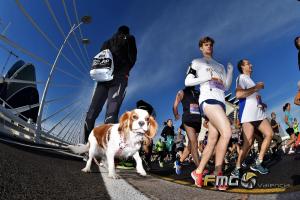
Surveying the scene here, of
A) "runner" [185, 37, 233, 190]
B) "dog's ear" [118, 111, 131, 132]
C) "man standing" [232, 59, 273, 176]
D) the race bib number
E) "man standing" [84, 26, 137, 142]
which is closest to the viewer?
"runner" [185, 37, 233, 190]

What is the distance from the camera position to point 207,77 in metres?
3.76

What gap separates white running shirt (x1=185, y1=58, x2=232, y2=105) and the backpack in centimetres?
168

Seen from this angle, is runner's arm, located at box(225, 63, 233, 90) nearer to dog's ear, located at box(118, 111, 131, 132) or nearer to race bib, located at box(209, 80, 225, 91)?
race bib, located at box(209, 80, 225, 91)

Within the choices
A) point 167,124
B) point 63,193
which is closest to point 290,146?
point 167,124

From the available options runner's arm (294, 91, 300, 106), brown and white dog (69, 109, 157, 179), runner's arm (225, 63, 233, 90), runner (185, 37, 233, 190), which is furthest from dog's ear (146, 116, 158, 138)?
runner's arm (294, 91, 300, 106)

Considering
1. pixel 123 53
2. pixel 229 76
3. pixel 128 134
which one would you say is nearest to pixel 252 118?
pixel 229 76

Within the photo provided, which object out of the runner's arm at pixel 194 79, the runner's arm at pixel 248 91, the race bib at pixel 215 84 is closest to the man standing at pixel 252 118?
the runner's arm at pixel 248 91

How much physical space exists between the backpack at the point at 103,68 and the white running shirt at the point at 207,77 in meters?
1.68

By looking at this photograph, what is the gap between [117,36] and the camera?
18.5ft

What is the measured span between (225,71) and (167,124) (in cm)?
795

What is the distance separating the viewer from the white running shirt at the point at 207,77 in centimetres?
371

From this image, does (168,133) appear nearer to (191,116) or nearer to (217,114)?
(191,116)

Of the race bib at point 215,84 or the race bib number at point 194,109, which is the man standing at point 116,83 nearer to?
the race bib number at point 194,109

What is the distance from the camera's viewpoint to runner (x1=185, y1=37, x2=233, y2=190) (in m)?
3.52
